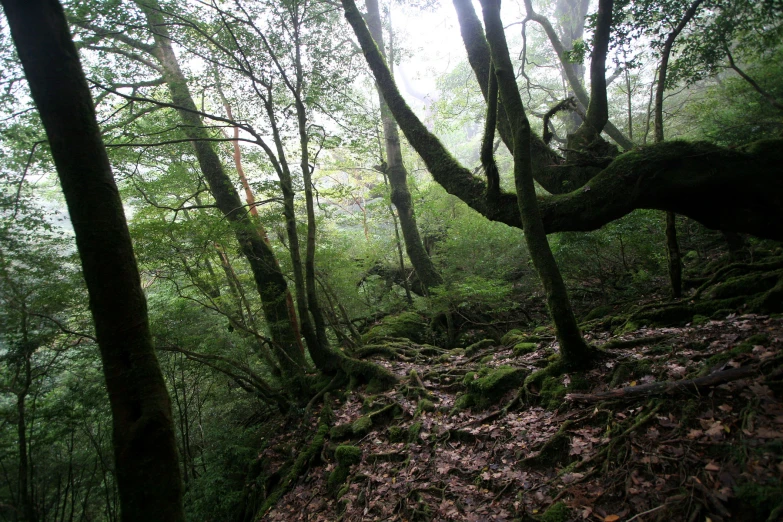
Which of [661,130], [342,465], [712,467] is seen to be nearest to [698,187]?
[661,130]

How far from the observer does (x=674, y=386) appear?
310 cm

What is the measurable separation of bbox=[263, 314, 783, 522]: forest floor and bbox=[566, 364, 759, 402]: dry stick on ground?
0.01 m

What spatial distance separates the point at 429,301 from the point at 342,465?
5046 mm

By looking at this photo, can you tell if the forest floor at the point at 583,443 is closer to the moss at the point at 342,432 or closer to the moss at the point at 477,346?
the moss at the point at 342,432

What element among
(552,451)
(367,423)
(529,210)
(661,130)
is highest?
(661,130)

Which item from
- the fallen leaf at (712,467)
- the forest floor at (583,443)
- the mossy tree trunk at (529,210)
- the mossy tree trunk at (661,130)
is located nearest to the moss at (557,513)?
the forest floor at (583,443)

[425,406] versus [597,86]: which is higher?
[597,86]

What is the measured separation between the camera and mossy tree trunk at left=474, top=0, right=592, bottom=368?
4.04m

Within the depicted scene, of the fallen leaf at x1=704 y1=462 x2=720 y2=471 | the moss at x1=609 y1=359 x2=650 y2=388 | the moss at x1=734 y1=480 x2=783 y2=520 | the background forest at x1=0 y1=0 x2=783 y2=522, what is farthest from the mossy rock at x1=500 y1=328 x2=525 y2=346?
the moss at x1=734 y1=480 x2=783 y2=520

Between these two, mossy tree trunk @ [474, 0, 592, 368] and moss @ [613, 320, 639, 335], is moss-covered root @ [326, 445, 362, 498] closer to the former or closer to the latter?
mossy tree trunk @ [474, 0, 592, 368]

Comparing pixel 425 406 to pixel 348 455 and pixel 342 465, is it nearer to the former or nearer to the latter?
pixel 348 455

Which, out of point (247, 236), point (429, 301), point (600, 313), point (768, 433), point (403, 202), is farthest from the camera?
point (403, 202)

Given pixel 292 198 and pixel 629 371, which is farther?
pixel 292 198

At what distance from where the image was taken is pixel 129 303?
8.21 ft
